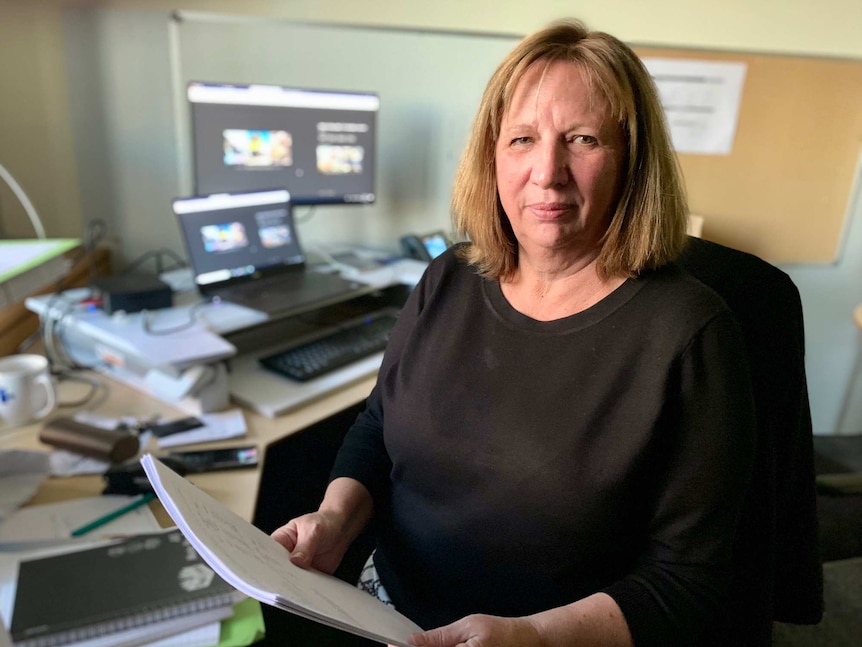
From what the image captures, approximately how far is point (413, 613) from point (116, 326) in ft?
3.03

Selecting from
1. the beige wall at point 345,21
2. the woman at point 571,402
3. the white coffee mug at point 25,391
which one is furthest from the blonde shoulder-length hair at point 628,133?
the beige wall at point 345,21

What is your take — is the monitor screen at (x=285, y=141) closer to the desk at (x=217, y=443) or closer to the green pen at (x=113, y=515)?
the desk at (x=217, y=443)

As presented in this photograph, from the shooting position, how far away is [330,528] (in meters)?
0.91

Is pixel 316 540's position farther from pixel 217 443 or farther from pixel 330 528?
pixel 217 443

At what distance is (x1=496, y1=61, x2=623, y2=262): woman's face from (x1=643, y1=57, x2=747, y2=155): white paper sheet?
5.02ft

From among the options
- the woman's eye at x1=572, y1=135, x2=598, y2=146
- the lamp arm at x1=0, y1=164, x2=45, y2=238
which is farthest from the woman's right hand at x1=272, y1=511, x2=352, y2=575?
the lamp arm at x1=0, y1=164, x2=45, y2=238

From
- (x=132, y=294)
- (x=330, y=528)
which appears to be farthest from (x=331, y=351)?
(x=330, y=528)

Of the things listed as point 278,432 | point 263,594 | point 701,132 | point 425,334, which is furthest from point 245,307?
point 701,132

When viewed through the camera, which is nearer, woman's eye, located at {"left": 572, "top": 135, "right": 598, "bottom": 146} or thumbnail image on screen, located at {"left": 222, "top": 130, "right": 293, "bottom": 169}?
woman's eye, located at {"left": 572, "top": 135, "right": 598, "bottom": 146}

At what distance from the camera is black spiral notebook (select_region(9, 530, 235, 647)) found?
0.85 metres

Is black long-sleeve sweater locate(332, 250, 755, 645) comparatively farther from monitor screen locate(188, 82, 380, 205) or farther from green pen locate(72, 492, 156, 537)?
monitor screen locate(188, 82, 380, 205)

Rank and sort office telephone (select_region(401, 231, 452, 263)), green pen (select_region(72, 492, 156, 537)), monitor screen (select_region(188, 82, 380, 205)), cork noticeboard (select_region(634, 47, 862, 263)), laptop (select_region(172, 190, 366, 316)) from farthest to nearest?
1. cork noticeboard (select_region(634, 47, 862, 263))
2. office telephone (select_region(401, 231, 452, 263))
3. monitor screen (select_region(188, 82, 380, 205))
4. laptop (select_region(172, 190, 366, 316))
5. green pen (select_region(72, 492, 156, 537))

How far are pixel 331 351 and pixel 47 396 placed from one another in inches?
24.0

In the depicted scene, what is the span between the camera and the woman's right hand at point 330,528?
33.8 inches
